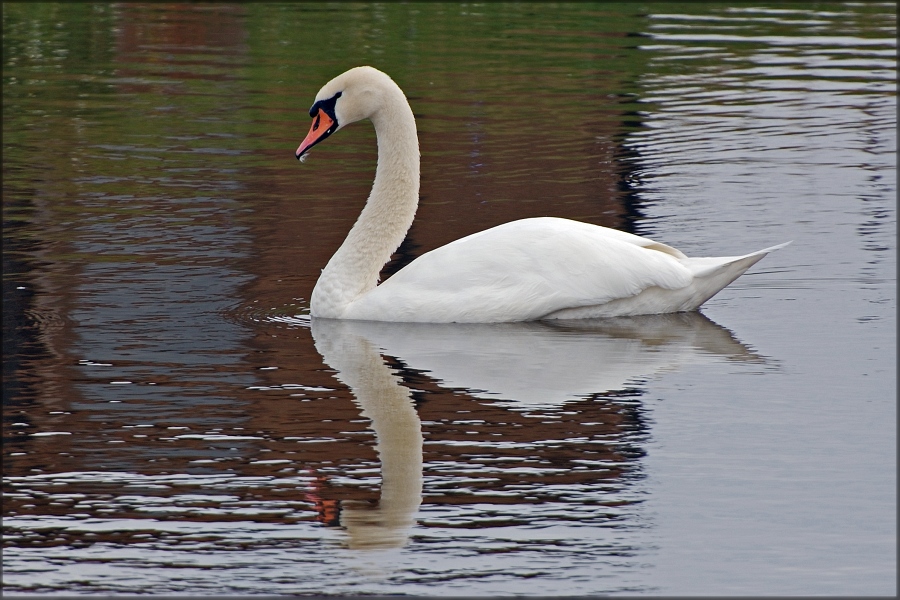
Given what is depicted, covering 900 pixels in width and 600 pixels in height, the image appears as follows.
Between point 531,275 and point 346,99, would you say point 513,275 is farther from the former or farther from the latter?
point 346,99

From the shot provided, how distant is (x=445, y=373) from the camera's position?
26.3 ft

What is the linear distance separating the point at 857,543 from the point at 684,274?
363 cm

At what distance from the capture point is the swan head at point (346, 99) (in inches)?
370

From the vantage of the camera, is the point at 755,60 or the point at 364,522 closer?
the point at 364,522

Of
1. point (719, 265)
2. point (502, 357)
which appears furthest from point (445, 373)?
point (719, 265)

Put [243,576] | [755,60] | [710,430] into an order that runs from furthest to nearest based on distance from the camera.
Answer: [755,60] → [710,430] → [243,576]

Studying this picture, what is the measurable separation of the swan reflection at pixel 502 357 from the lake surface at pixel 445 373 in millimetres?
29

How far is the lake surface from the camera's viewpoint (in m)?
5.50

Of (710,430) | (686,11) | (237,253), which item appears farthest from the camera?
(686,11)

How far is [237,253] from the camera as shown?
11.0 metres

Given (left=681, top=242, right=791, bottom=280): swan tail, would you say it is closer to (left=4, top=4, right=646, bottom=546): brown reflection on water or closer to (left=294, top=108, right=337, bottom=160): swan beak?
(left=4, top=4, right=646, bottom=546): brown reflection on water

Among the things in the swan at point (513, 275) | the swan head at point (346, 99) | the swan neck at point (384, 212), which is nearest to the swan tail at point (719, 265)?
the swan at point (513, 275)

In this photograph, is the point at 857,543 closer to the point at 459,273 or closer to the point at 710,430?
the point at 710,430

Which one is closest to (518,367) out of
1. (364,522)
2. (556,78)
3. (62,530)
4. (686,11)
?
(364,522)
